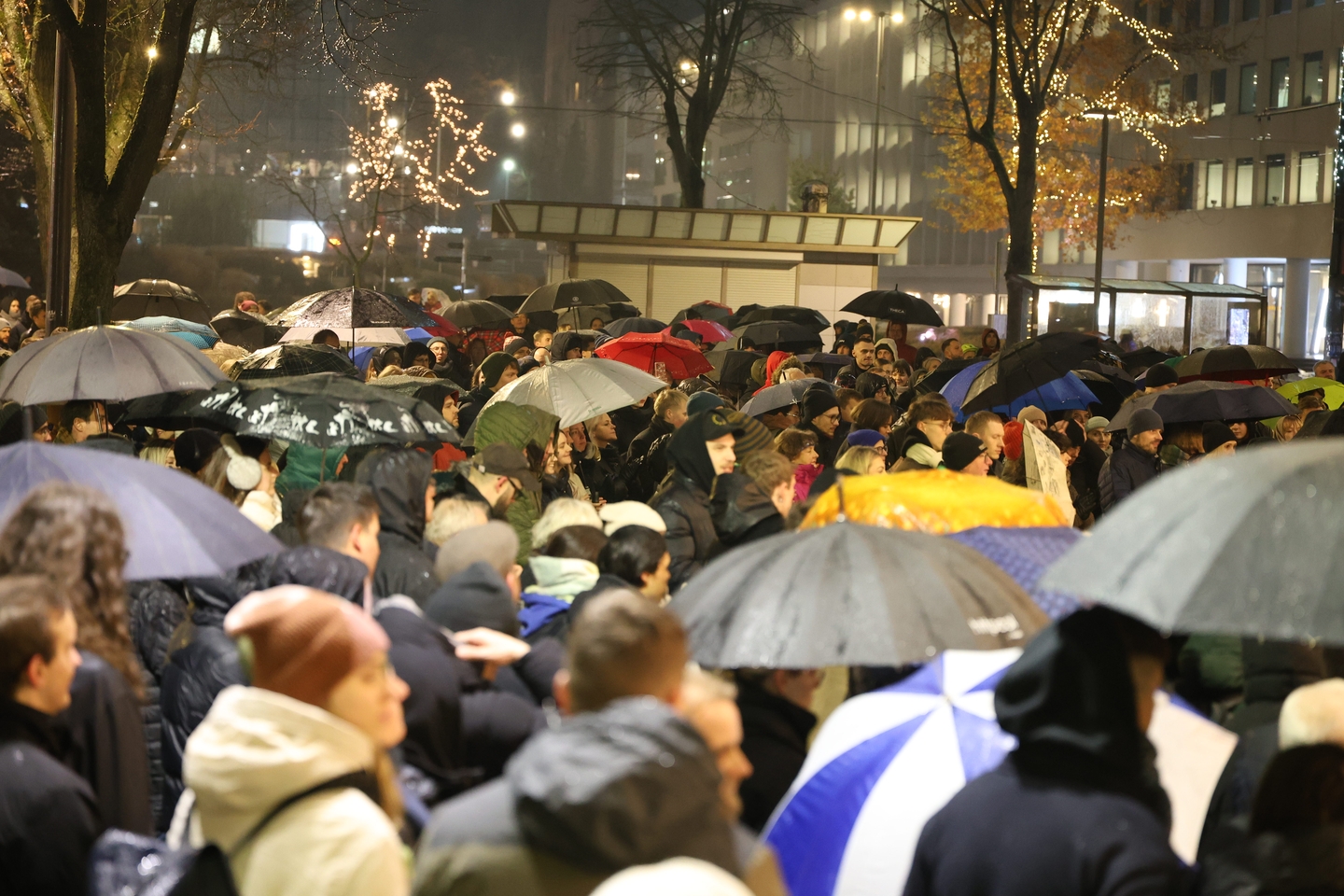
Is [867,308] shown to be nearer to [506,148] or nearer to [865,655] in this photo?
[865,655]

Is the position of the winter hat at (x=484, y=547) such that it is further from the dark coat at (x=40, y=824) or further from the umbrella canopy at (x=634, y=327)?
the umbrella canopy at (x=634, y=327)

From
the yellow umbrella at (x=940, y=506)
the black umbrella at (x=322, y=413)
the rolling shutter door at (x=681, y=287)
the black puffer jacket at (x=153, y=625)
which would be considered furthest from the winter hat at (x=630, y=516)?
the rolling shutter door at (x=681, y=287)

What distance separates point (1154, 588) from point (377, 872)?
1.64 metres

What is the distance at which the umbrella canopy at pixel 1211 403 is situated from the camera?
11.7 metres

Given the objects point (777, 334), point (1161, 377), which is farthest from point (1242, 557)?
point (777, 334)

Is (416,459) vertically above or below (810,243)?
below

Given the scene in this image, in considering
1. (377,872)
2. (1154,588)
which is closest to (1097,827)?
(1154,588)

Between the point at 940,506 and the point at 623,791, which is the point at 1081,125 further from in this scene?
the point at 623,791

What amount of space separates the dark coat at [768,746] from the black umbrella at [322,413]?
4012mm

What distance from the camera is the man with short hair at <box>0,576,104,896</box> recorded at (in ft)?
11.2

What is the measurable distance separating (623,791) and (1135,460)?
30.5 feet

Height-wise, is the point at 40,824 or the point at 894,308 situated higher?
the point at 894,308

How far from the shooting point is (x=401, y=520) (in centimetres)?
704

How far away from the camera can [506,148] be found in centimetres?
12900
